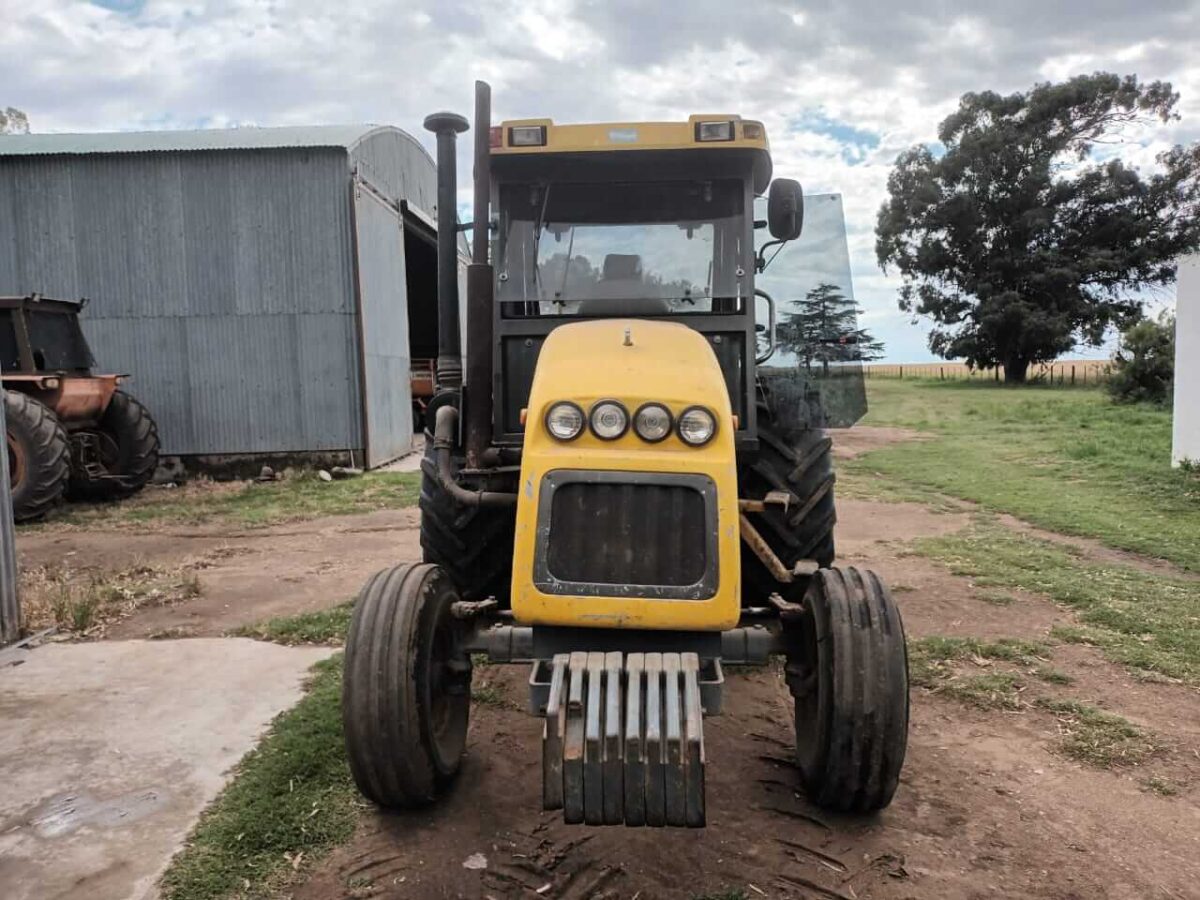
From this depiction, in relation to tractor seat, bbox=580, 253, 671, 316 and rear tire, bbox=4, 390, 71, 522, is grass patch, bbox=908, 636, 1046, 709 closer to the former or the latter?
tractor seat, bbox=580, 253, 671, 316

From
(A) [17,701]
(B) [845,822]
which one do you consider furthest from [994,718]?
(A) [17,701]

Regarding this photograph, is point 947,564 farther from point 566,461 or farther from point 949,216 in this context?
point 949,216

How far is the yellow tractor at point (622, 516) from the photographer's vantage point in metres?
2.85

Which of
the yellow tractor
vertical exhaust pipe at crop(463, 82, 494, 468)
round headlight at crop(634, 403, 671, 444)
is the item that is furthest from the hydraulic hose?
round headlight at crop(634, 403, 671, 444)

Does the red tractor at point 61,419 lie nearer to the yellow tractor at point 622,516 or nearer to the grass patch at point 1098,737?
the yellow tractor at point 622,516

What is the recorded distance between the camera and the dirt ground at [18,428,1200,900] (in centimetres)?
302

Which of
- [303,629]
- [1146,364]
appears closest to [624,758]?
[303,629]

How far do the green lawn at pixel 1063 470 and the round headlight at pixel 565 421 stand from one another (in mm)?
6261

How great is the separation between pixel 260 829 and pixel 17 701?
2.05 metres

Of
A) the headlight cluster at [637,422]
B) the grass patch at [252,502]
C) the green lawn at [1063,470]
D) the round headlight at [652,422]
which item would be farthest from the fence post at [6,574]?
the green lawn at [1063,470]

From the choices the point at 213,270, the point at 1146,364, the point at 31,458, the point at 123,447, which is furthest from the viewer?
the point at 1146,364

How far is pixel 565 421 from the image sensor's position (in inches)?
128

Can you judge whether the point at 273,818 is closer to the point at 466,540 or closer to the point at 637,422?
the point at 466,540

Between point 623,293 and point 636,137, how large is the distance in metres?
0.70
